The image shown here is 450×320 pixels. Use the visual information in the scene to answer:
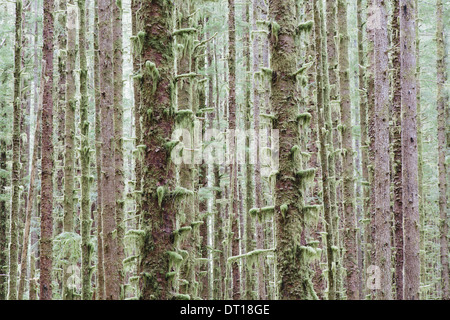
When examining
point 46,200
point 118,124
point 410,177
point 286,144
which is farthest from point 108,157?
point 410,177

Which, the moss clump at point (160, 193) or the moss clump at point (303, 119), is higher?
the moss clump at point (303, 119)

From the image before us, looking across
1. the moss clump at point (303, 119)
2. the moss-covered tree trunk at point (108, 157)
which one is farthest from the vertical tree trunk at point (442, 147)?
the moss-covered tree trunk at point (108, 157)

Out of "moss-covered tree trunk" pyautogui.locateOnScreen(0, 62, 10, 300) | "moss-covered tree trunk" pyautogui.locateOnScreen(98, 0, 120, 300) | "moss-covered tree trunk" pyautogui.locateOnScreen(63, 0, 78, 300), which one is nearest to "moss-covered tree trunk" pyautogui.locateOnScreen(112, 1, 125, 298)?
"moss-covered tree trunk" pyautogui.locateOnScreen(98, 0, 120, 300)

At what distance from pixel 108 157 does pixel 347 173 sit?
19.4ft

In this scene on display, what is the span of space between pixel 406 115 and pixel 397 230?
3.20 meters

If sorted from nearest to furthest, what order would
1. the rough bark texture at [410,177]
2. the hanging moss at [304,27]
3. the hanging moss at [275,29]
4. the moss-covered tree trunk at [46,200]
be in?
the hanging moss at [275,29]
the hanging moss at [304,27]
the moss-covered tree trunk at [46,200]
the rough bark texture at [410,177]

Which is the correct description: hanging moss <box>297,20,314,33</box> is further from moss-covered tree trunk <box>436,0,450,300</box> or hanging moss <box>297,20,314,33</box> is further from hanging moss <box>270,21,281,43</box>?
moss-covered tree trunk <box>436,0,450,300</box>

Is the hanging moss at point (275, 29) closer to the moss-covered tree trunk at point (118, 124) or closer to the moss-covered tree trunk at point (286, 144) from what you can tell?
the moss-covered tree trunk at point (286, 144)

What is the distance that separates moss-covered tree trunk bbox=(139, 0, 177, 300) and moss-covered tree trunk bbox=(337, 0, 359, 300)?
6431 millimetres

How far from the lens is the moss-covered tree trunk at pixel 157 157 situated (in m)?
5.30

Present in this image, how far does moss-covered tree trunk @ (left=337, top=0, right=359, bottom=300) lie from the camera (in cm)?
1051

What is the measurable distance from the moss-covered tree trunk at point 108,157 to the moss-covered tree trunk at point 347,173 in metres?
5.51

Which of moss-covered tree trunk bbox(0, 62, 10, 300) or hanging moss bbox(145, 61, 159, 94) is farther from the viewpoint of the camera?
moss-covered tree trunk bbox(0, 62, 10, 300)
